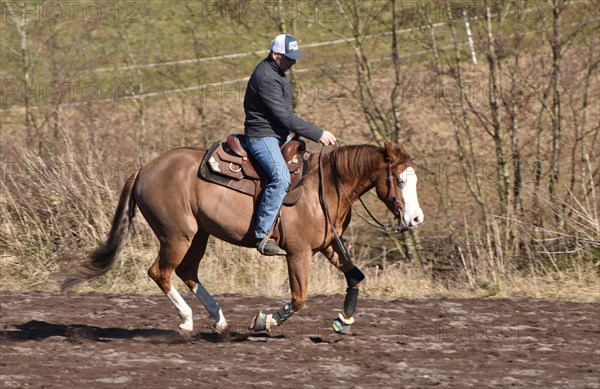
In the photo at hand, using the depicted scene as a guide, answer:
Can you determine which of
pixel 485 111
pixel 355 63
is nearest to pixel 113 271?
pixel 355 63

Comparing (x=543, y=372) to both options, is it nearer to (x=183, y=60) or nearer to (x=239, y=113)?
(x=239, y=113)

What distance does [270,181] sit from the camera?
7578 millimetres

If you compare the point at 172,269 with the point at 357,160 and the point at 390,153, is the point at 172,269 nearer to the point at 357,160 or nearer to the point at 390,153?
the point at 357,160

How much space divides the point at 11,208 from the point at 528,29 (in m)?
9.59

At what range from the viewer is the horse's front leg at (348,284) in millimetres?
7668

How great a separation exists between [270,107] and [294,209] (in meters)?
0.92

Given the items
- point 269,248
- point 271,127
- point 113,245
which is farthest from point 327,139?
point 113,245

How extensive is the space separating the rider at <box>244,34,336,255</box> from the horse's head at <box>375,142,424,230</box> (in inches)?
21.1

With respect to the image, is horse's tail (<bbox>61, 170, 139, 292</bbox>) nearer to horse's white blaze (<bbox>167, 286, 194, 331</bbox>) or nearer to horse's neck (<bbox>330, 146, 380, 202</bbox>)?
horse's white blaze (<bbox>167, 286, 194, 331</bbox>)

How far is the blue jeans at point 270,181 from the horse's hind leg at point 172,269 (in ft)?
2.53

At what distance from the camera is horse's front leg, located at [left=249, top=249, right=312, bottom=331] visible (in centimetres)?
751

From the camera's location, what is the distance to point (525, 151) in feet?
54.7

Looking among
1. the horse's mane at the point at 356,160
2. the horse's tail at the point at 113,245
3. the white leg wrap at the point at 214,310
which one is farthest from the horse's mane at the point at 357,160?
the horse's tail at the point at 113,245

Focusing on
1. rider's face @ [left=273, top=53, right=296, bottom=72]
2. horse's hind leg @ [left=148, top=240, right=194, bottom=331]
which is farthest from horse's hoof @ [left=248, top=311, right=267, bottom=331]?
rider's face @ [left=273, top=53, right=296, bottom=72]
